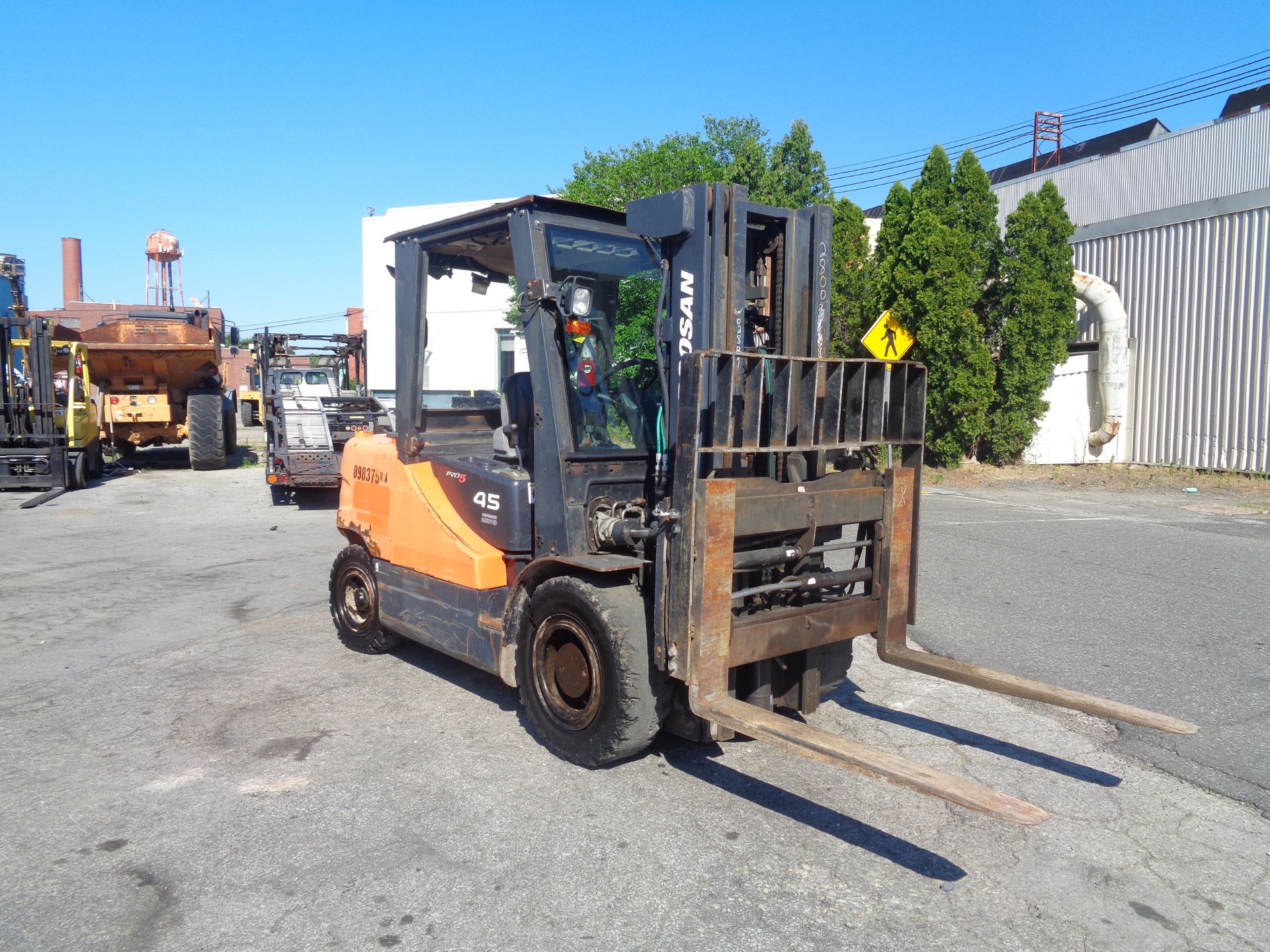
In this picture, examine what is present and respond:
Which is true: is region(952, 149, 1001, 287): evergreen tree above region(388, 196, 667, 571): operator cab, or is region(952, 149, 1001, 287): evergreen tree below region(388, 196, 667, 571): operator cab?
above

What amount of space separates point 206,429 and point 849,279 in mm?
14265

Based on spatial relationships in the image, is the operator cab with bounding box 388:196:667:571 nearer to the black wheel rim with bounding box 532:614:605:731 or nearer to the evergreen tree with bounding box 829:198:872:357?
the black wheel rim with bounding box 532:614:605:731

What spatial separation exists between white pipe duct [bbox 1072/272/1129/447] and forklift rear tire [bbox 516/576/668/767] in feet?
54.9

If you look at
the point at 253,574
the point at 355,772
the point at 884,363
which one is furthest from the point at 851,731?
the point at 253,574

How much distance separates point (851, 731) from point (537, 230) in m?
3.10

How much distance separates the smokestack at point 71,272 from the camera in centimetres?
6525

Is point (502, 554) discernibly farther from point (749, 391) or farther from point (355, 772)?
point (749, 391)

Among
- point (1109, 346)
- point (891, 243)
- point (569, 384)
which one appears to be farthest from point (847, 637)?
point (1109, 346)

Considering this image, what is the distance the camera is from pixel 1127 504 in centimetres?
1460

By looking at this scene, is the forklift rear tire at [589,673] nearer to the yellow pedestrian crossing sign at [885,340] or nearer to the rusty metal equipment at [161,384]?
the yellow pedestrian crossing sign at [885,340]

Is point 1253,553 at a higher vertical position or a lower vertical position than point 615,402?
lower

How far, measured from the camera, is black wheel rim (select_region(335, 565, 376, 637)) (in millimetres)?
6395

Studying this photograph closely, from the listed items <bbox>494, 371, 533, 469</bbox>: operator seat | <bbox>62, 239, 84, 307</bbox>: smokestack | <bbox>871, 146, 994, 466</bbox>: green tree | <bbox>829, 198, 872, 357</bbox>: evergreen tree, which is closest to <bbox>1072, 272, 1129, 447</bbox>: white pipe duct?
<bbox>871, 146, 994, 466</bbox>: green tree

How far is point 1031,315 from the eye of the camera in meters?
17.8
